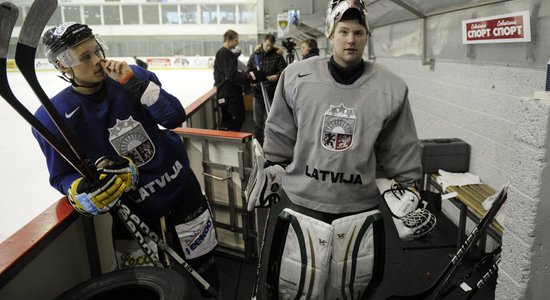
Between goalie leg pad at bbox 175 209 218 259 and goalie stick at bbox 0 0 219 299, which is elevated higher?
goalie stick at bbox 0 0 219 299

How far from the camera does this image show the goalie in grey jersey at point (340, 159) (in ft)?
3.65

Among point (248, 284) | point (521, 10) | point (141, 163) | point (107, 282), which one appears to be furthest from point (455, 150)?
point (107, 282)

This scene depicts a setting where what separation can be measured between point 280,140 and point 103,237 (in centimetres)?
84

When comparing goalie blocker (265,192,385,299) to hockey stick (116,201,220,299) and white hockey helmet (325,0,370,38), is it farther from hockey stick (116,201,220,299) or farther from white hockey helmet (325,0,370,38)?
white hockey helmet (325,0,370,38)

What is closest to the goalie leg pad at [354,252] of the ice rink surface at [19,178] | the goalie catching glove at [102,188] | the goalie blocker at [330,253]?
the goalie blocker at [330,253]

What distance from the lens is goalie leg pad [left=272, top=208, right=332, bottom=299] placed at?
3.73 feet

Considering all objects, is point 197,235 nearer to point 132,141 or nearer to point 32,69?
point 132,141

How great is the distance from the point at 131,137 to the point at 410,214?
872mm

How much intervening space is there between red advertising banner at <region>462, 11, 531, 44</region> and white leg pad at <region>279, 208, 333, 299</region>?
1306 mm

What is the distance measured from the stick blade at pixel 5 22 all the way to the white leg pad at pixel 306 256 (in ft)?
2.75

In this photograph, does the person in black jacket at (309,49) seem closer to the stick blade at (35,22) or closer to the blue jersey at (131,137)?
the blue jersey at (131,137)

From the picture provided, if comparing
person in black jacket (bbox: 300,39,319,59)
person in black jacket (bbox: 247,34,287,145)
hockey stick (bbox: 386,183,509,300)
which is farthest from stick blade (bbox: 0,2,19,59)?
person in black jacket (bbox: 300,39,319,59)

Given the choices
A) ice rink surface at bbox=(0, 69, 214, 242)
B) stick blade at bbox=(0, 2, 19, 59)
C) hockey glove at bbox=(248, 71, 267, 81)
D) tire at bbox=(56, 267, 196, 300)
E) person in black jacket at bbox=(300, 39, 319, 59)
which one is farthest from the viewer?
person in black jacket at bbox=(300, 39, 319, 59)

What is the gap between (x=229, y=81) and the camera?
12.0ft
